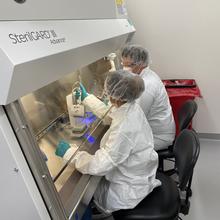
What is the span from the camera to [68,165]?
4.06 feet

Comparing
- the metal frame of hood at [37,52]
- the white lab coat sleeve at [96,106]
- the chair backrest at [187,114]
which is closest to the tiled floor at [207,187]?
the chair backrest at [187,114]

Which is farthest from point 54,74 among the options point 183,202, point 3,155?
point 183,202

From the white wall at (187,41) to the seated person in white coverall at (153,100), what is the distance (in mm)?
978

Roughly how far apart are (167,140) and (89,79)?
31.7 inches

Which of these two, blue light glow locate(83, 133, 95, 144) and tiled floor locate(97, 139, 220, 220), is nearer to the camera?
blue light glow locate(83, 133, 95, 144)

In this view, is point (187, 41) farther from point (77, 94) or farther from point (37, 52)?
point (37, 52)

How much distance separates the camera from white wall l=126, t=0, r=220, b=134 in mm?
2627

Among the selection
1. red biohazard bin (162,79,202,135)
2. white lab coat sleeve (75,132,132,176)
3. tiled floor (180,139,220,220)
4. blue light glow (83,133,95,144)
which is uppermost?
white lab coat sleeve (75,132,132,176)

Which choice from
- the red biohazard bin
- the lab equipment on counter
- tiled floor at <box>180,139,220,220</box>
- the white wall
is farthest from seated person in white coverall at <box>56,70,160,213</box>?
the white wall

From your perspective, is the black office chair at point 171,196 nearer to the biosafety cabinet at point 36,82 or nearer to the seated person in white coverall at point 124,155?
the seated person in white coverall at point 124,155

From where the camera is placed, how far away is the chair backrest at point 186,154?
3.92ft

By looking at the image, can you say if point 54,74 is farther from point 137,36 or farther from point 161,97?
point 137,36

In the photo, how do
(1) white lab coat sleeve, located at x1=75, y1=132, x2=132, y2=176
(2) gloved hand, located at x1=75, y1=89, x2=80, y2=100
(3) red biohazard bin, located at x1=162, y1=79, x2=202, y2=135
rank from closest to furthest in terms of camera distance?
(1) white lab coat sleeve, located at x1=75, y1=132, x2=132, y2=176
(2) gloved hand, located at x1=75, y1=89, x2=80, y2=100
(3) red biohazard bin, located at x1=162, y1=79, x2=202, y2=135

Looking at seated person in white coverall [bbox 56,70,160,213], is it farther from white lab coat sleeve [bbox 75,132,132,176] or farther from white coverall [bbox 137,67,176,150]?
white coverall [bbox 137,67,176,150]
